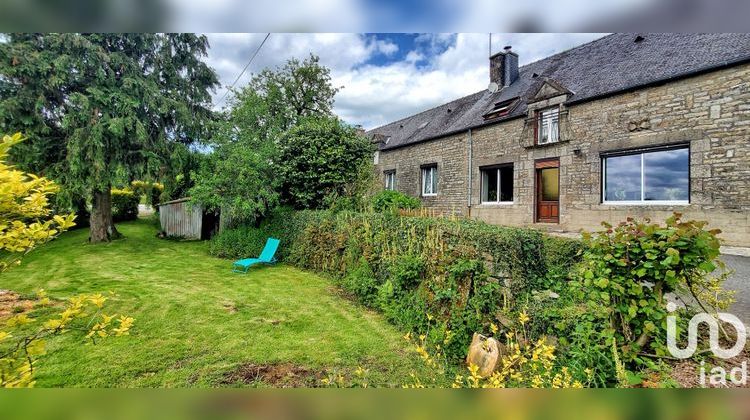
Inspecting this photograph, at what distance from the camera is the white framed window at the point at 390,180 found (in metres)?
16.0

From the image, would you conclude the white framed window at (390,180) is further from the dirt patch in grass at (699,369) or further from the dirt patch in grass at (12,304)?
the dirt patch in grass at (699,369)

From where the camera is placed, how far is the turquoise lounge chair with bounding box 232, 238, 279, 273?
21.8ft

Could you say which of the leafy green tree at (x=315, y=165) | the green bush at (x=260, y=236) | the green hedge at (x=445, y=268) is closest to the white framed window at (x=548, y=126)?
the leafy green tree at (x=315, y=165)

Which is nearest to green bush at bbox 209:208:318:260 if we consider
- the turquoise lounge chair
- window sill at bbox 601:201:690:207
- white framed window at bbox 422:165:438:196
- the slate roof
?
the turquoise lounge chair

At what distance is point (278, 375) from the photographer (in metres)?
2.47

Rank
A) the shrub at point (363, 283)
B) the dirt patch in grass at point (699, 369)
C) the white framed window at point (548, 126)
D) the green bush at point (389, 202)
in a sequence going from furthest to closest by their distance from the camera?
1. the white framed window at point (548, 126)
2. the green bush at point (389, 202)
3. the shrub at point (363, 283)
4. the dirt patch in grass at point (699, 369)

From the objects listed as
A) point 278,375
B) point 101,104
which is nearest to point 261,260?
point 101,104

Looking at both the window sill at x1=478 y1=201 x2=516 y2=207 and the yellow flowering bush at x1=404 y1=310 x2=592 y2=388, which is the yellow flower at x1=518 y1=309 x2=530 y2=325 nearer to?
the yellow flowering bush at x1=404 y1=310 x2=592 y2=388

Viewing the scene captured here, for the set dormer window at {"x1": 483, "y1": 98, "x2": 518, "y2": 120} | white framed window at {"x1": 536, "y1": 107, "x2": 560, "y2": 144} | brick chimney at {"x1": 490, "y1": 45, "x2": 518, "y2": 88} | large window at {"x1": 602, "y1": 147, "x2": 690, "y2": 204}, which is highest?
brick chimney at {"x1": 490, "y1": 45, "x2": 518, "y2": 88}

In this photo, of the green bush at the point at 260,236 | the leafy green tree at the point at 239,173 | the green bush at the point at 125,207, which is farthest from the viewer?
the green bush at the point at 125,207

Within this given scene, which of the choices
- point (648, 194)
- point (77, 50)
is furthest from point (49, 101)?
point (648, 194)

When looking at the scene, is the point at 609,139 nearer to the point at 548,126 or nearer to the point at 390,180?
the point at 548,126

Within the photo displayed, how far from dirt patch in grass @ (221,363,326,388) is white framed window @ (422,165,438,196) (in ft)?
39.1

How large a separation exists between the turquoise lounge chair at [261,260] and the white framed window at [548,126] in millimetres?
9001
